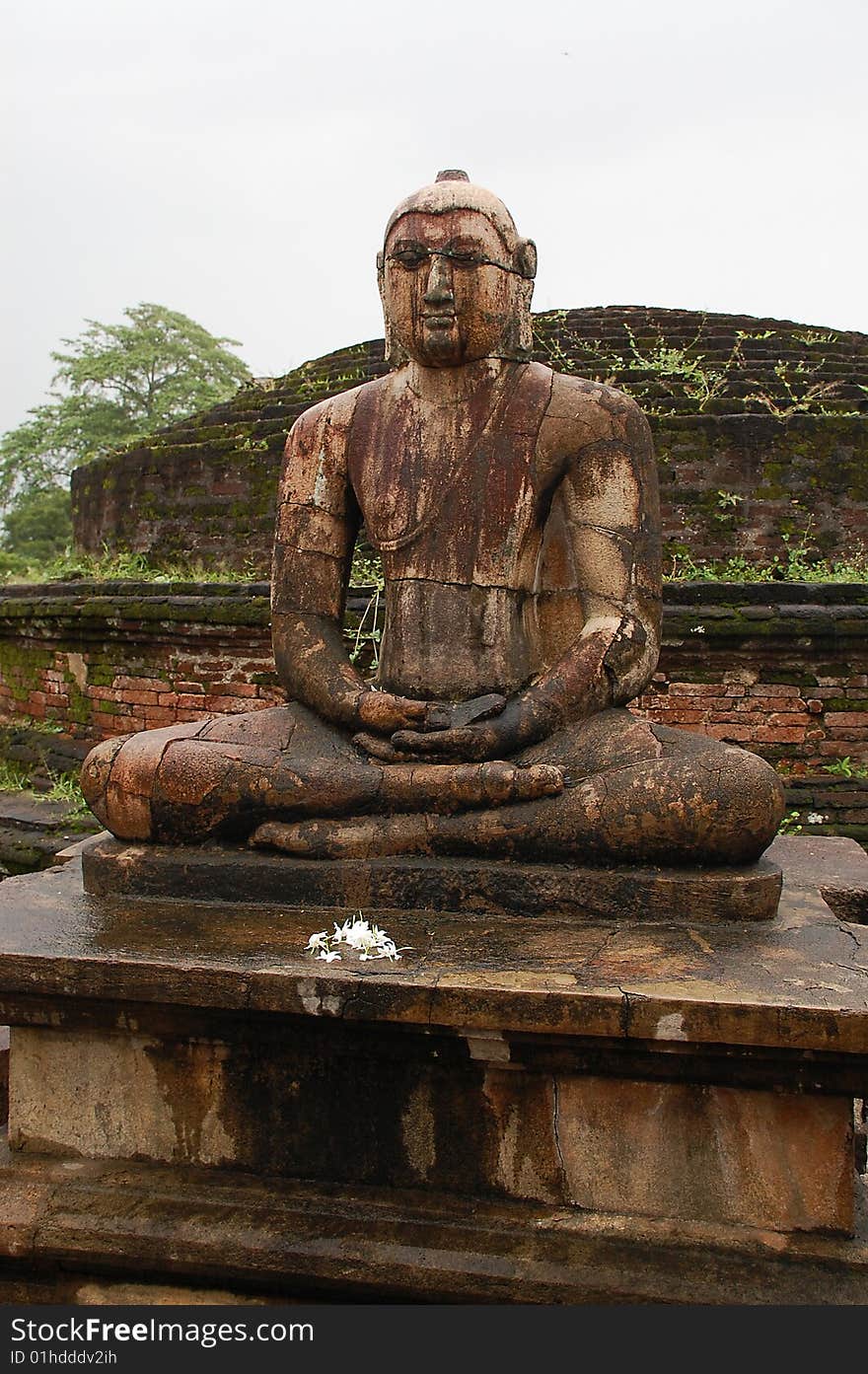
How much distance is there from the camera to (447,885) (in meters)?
2.62

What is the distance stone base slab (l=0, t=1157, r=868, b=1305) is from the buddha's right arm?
4.20 ft

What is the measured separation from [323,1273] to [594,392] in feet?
7.22

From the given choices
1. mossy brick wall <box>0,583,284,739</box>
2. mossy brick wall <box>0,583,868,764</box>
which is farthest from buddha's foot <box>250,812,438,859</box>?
mossy brick wall <box>0,583,284,739</box>

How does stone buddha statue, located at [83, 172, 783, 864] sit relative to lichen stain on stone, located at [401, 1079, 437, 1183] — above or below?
above

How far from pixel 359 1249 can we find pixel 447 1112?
0.31 m

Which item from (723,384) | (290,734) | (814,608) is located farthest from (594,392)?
(723,384)

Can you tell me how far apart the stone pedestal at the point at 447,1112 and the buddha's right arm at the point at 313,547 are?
0.85m

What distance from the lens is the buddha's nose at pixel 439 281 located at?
285cm

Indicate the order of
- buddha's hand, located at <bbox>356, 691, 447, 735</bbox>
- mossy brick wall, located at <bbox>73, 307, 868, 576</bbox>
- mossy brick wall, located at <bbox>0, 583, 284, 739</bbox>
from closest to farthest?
1. buddha's hand, located at <bbox>356, 691, 447, 735</bbox>
2. mossy brick wall, located at <bbox>0, 583, 284, 739</bbox>
3. mossy brick wall, located at <bbox>73, 307, 868, 576</bbox>

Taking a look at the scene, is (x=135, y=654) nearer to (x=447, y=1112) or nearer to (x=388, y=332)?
(x=388, y=332)

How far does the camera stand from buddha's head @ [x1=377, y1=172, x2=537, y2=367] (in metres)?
2.87

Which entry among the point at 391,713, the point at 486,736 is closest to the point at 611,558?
the point at 486,736

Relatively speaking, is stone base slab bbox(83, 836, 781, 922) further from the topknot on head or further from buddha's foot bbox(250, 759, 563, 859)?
the topknot on head

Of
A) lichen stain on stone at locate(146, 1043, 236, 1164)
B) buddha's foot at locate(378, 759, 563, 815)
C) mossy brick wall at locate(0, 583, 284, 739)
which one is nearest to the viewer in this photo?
lichen stain on stone at locate(146, 1043, 236, 1164)
